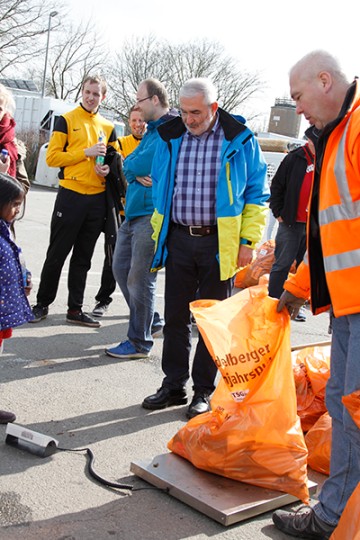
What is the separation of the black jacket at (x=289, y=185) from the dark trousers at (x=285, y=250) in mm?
98

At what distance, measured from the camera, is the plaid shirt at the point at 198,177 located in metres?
4.23

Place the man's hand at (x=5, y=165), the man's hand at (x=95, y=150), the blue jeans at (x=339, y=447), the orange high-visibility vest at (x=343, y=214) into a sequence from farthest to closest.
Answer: the man's hand at (x=95, y=150) < the man's hand at (x=5, y=165) < the blue jeans at (x=339, y=447) < the orange high-visibility vest at (x=343, y=214)

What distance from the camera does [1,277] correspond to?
359cm

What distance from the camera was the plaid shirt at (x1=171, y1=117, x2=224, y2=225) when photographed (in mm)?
4230

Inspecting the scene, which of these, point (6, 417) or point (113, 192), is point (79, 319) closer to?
point (113, 192)

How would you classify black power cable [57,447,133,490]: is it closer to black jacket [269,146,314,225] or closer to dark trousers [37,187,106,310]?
dark trousers [37,187,106,310]

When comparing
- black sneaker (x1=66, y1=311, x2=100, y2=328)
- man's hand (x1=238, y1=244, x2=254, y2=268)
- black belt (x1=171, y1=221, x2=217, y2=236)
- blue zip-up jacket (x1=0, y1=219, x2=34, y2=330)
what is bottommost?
black sneaker (x1=66, y1=311, x2=100, y2=328)

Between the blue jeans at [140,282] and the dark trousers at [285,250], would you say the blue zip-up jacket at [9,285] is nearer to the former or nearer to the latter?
the blue jeans at [140,282]

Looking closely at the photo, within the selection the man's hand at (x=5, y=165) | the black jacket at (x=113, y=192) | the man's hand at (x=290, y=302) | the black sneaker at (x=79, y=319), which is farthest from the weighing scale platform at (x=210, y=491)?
the black jacket at (x=113, y=192)

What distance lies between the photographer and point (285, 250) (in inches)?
272

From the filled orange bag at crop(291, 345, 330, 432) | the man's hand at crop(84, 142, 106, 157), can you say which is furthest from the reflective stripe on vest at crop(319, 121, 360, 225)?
the man's hand at crop(84, 142, 106, 157)

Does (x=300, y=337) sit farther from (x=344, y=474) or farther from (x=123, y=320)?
(x=344, y=474)

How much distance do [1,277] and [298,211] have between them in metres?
3.88

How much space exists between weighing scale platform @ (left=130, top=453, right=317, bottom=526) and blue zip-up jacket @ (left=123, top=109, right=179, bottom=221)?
2.36 meters
